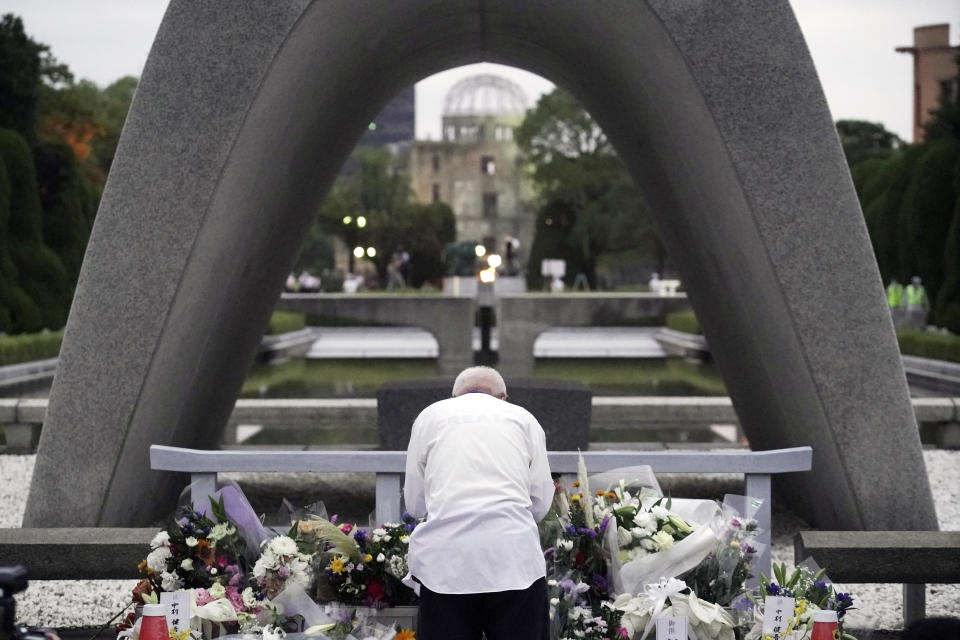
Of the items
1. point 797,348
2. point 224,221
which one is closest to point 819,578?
point 797,348

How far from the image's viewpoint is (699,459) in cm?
582

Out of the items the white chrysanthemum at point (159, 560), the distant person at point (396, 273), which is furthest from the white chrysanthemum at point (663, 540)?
the distant person at point (396, 273)

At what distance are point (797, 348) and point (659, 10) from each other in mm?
2193

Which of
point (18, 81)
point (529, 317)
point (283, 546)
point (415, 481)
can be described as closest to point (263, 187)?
point (283, 546)

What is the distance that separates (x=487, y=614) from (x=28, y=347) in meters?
23.7

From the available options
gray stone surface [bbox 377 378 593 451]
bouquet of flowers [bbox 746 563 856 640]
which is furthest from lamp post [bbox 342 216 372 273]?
bouquet of flowers [bbox 746 563 856 640]

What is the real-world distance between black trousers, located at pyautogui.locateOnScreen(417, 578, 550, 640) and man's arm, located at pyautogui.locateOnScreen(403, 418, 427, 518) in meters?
0.36

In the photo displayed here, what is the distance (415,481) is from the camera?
14.3 feet

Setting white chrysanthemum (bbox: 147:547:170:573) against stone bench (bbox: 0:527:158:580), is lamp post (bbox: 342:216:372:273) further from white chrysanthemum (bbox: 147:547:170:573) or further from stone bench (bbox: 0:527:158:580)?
white chrysanthemum (bbox: 147:547:170:573)

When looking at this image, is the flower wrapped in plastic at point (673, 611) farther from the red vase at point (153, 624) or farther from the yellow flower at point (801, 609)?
the red vase at point (153, 624)

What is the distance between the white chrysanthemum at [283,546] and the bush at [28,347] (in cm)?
2132

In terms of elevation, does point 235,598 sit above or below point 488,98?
below

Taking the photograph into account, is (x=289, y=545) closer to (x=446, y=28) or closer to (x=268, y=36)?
(x=268, y=36)

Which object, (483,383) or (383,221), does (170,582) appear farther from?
(383,221)
